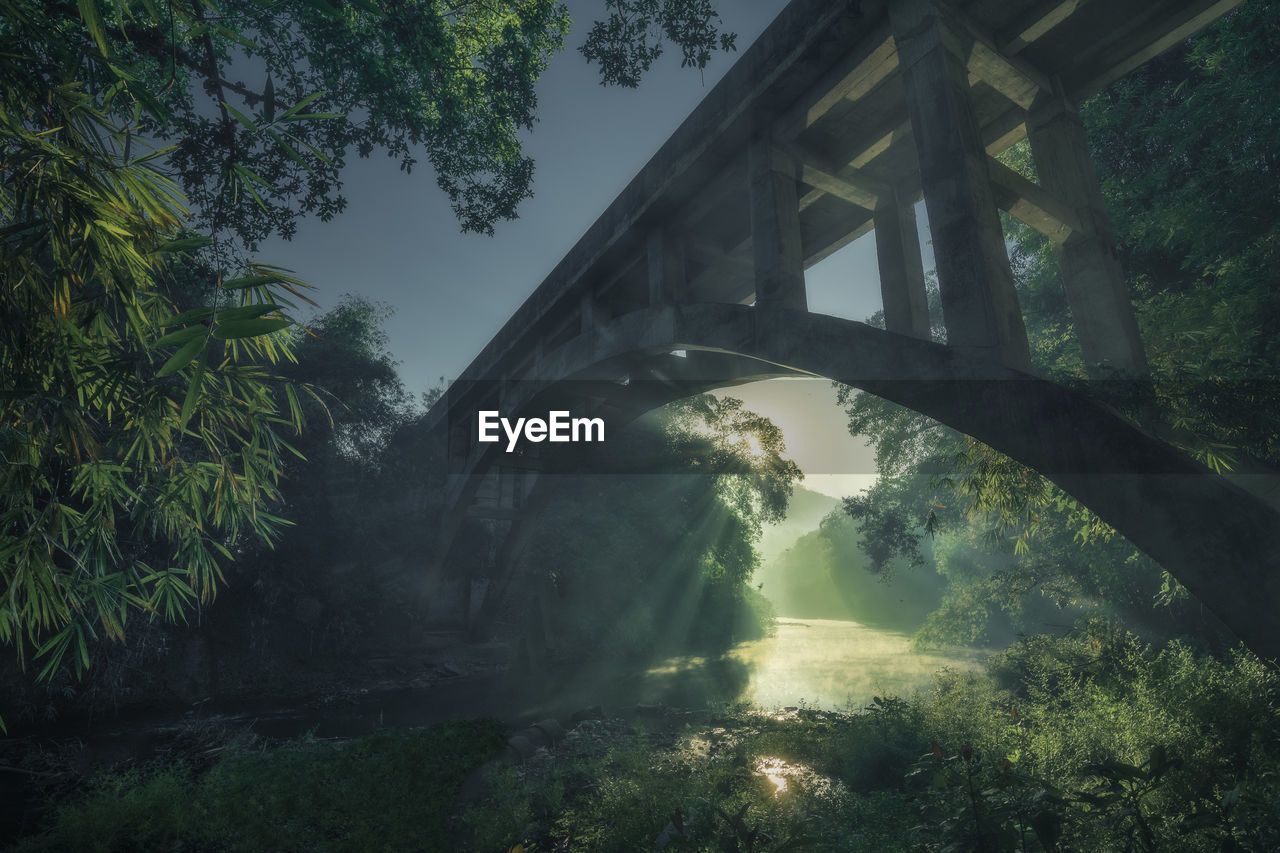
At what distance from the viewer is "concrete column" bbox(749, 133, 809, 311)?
21.8 feet

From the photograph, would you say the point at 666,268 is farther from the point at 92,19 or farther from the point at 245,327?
the point at 245,327

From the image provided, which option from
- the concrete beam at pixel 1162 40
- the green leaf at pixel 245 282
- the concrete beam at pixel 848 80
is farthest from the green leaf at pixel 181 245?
the concrete beam at pixel 1162 40

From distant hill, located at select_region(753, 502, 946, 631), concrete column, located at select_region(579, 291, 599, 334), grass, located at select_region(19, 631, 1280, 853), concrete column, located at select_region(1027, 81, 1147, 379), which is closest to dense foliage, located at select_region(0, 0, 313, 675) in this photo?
grass, located at select_region(19, 631, 1280, 853)

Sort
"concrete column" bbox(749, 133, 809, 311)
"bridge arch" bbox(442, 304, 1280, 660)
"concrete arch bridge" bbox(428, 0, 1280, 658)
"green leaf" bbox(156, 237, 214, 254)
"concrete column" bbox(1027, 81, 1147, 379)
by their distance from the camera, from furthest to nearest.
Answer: "concrete column" bbox(749, 133, 809, 311)
"concrete column" bbox(1027, 81, 1147, 379)
"concrete arch bridge" bbox(428, 0, 1280, 658)
"bridge arch" bbox(442, 304, 1280, 660)
"green leaf" bbox(156, 237, 214, 254)

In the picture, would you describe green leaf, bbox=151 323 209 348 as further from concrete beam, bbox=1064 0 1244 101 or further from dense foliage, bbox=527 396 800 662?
dense foliage, bbox=527 396 800 662

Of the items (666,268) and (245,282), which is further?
(666,268)

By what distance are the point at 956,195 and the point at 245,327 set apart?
5.05 metres

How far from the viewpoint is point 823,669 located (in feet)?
72.6

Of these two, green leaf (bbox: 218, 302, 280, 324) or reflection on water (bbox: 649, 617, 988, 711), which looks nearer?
green leaf (bbox: 218, 302, 280, 324)

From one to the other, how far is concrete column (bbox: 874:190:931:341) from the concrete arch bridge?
0.09 ft

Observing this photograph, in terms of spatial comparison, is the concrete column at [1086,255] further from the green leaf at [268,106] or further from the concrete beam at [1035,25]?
the green leaf at [268,106]

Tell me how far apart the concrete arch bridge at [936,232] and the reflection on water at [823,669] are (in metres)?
9.06

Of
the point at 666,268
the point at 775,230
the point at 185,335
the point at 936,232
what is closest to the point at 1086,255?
the point at 936,232

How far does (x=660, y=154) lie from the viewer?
843cm
